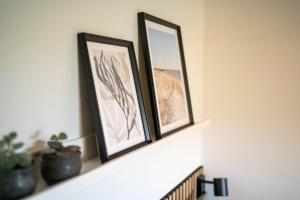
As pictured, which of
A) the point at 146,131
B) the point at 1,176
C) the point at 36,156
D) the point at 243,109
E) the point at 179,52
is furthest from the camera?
the point at 243,109

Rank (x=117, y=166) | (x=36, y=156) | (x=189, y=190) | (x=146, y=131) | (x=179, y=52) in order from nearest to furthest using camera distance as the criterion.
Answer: (x=36, y=156) < (x=117, y=166) < (x=146, y=131) < (x=179, y=52) < (x=189, y=190)

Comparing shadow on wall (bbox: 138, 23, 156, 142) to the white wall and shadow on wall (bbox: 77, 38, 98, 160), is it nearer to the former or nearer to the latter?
the white wall

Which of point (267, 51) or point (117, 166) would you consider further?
point (267, 51)

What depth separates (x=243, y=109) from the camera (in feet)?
8.06

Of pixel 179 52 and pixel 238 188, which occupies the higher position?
pixel 179 52

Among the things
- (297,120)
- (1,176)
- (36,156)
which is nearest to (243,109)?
(297,120)

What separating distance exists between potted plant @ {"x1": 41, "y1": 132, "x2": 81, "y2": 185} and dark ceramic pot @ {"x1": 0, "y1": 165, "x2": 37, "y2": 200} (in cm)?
11

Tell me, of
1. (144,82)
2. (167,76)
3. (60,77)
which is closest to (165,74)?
(167,76)

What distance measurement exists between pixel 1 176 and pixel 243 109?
209 centimetres

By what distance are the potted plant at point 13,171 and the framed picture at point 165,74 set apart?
907mm

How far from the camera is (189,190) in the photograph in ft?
7.41

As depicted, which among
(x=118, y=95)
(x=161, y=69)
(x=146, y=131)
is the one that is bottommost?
(x=146, y=131)

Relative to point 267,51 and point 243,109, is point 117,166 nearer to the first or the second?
point 243,109

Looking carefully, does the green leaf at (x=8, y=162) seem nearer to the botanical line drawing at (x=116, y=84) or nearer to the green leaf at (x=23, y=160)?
the green leaf at (x=23, y=160)
